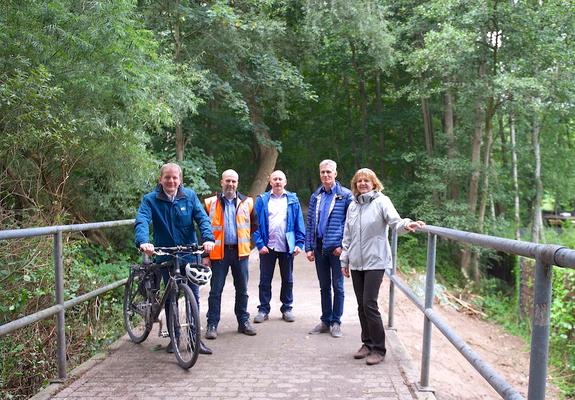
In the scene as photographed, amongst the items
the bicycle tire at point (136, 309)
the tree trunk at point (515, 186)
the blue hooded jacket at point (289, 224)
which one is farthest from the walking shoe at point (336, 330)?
the tree trunk at point (515, 186)

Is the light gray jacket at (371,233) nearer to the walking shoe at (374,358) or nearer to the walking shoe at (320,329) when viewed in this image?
the walking shoe at (374,358)

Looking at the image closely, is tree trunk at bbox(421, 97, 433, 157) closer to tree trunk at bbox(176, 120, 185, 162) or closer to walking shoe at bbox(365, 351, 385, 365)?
tree trunk at bbox(176, 120, 185, 162)

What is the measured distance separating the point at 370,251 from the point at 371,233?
17cm

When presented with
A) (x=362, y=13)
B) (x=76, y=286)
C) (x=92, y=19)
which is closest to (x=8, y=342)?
(x=76, y=286)

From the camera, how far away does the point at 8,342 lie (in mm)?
5660

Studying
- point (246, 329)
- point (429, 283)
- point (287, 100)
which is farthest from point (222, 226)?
point (287, 100)

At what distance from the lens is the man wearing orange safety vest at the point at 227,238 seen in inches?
230

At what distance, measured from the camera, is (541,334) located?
2041 mm

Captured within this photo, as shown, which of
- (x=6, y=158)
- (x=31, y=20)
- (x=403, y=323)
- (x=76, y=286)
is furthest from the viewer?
(x=403, y=323)

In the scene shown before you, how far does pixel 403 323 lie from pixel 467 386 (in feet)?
6.56

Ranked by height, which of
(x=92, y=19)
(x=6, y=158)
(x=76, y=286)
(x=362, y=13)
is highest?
(x=362, y=13)

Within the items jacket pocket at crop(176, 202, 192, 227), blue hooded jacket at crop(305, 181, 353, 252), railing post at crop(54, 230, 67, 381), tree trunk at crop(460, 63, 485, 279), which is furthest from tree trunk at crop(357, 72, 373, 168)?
railing post at crop(54, 230, 67, 381)

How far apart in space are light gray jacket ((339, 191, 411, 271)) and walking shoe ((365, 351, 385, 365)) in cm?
82

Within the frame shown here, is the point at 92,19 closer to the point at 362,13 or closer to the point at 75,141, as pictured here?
the point at 75,141
